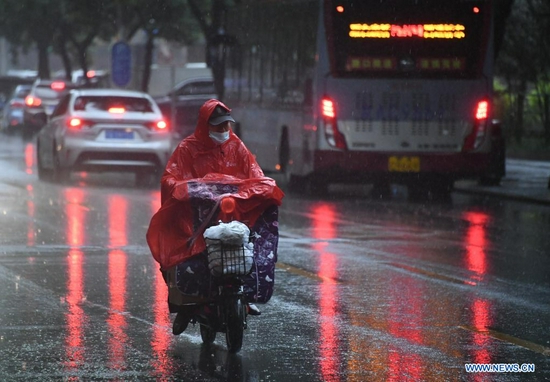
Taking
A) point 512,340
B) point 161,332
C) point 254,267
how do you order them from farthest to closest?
point 161,332 < point 512,340 < point 254,267

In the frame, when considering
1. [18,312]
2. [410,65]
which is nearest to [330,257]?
[18,312]

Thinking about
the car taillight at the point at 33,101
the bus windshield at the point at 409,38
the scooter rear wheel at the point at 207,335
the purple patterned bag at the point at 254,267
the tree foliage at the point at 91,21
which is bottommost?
the scooter rear wheel at the point at 207,335

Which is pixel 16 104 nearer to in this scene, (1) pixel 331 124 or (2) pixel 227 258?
(1) pixel 331 124

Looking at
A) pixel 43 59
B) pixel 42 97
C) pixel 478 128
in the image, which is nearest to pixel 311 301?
pixel 478 128

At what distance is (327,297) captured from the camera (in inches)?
403

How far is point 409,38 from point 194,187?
1279 centimetres

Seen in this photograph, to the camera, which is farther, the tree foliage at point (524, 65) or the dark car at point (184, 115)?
the dark car at point (184, 115)

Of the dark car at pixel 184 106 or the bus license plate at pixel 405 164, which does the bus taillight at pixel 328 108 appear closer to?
the bus license plate at pixel 405 164

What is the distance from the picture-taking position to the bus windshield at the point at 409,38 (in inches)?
786

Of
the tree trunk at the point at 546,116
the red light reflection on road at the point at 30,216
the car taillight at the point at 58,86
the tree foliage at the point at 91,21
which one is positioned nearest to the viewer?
the red light reflection on road at the point at 30,216

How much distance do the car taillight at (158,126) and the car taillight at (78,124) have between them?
95 cm

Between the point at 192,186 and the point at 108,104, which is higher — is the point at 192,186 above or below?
below

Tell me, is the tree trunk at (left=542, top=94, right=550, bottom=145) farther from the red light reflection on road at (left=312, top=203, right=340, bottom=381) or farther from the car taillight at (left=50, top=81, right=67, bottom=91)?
the car taillight at (left=50, top=81, right=67, bottom=91)

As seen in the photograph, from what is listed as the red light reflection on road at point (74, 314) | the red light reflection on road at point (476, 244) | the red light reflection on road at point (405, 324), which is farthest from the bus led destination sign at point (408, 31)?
the red light reflection on road at point (405, 324)
